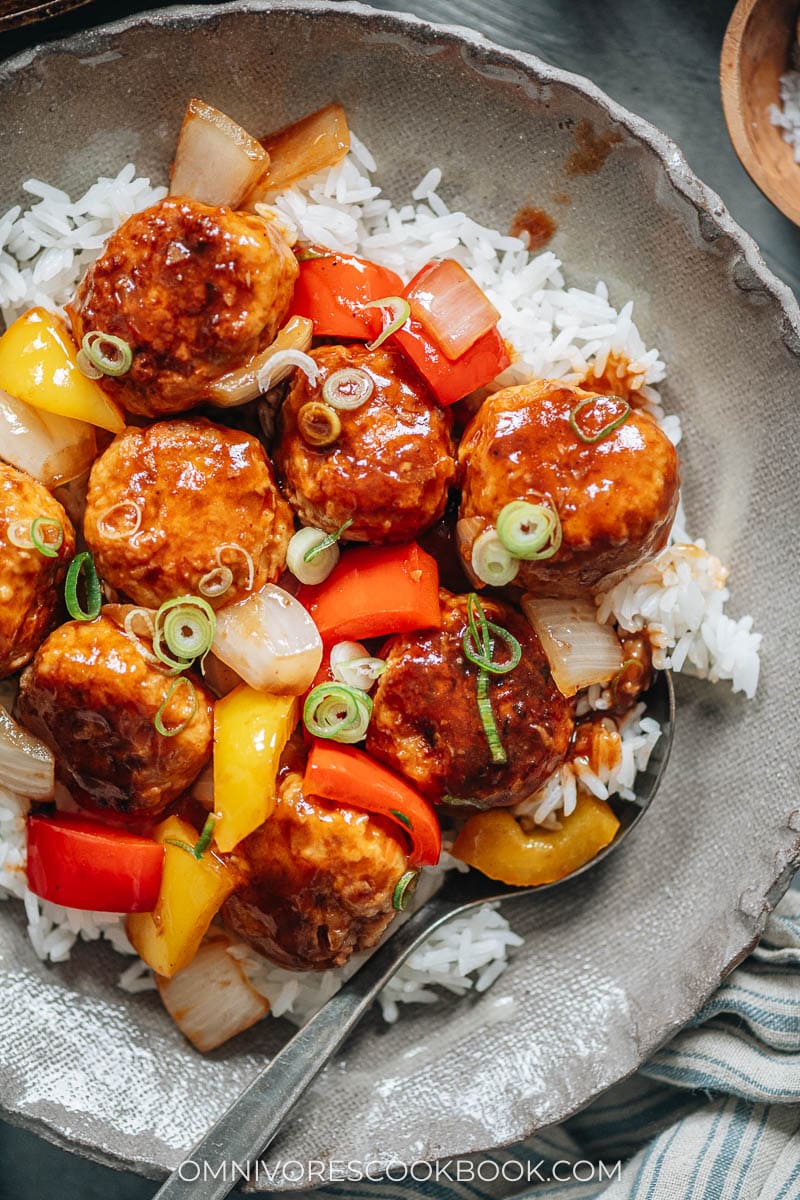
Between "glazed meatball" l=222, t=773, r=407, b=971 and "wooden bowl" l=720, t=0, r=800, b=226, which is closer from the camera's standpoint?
"glazed meatball" l=222, t=773, r=407, b=971

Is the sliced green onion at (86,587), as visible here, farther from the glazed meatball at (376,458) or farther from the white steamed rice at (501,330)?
the white steamed rice at (501,330)

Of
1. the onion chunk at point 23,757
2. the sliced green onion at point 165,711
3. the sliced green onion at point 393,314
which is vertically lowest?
the onion chunk at point 23,757

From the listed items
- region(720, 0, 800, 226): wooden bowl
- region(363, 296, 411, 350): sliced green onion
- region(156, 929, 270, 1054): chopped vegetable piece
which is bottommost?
region(156, 929, 270, 1054): chopped vegetable piece

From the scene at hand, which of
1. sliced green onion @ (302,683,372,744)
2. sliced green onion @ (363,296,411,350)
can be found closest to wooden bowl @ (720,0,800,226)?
sliced green onion @ (363,296,411,350)

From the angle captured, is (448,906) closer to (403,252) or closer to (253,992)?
(253,992)

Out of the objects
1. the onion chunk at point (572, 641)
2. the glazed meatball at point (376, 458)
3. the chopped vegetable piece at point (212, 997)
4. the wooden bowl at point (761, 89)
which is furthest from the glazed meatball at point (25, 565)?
the wooden bowl at point (761, 89)

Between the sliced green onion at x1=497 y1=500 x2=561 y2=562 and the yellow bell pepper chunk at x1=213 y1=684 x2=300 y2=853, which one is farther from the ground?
the sliced green onion at x1=497 y1=500 x2=561 y2=562

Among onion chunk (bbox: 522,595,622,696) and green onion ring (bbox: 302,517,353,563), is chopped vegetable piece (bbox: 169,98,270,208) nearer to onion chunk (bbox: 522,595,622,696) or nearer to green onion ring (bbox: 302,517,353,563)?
green onion ring (bbox: 302,517,353,563)
